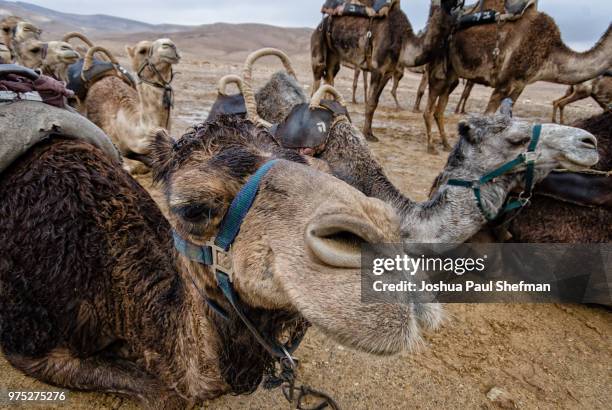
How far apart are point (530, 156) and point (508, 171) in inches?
7.7

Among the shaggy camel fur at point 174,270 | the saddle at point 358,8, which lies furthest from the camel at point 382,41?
the shaggy camel fur at point 174,270

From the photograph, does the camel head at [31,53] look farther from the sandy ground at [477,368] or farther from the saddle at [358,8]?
the saddle at [358,8]

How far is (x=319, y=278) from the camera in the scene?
1018 millimetres

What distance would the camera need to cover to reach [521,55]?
21.6 feet

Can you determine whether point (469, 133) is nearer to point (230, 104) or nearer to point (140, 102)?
point (230, 104)

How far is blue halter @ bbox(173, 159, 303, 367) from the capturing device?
1.24 meters

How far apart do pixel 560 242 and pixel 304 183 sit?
2.98 metres

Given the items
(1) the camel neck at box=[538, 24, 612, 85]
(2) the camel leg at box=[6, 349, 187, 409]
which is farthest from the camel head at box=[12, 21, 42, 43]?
(1) the camel neck at box=[538, 24, 612, 85]

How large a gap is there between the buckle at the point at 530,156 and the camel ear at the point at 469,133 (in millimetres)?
388

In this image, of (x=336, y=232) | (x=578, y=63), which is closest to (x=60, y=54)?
(x=336, y=232)

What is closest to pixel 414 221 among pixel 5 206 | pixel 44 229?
pixel 44 229

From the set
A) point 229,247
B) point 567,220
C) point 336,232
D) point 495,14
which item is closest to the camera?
point 336,232

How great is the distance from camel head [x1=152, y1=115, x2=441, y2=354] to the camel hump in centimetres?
109

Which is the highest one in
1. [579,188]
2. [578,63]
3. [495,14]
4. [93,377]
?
[495,14]
